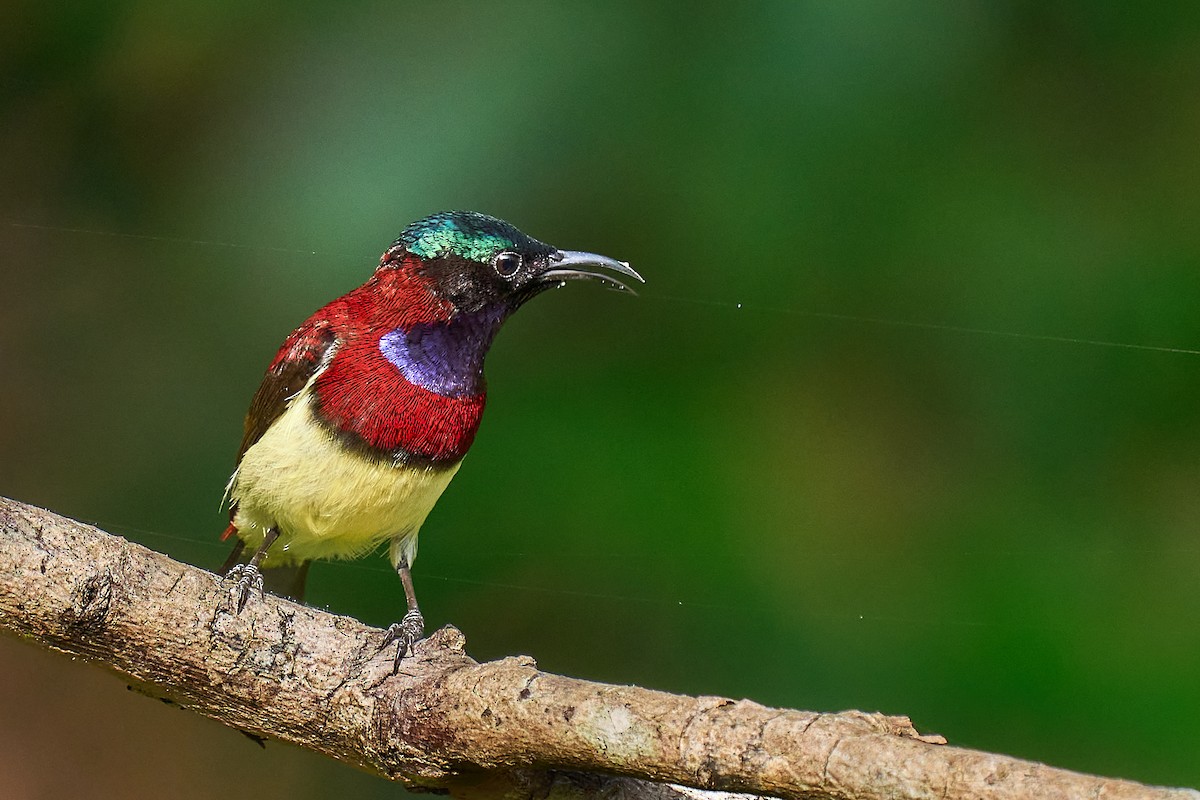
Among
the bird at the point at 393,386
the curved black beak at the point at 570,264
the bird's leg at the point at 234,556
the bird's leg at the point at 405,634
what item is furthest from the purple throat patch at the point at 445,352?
the bird's leg at the point at 234,556

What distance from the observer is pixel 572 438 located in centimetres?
352

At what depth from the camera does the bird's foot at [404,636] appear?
6.75 ft

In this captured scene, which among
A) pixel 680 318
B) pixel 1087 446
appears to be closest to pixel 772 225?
pixel 680 318

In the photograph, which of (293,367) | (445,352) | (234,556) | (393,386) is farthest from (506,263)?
(234,556)

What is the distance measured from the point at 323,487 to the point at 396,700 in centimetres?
46

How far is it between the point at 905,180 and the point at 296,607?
2.15m

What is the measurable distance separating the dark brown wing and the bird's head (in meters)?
0.19

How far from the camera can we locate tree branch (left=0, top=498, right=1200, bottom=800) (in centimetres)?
154

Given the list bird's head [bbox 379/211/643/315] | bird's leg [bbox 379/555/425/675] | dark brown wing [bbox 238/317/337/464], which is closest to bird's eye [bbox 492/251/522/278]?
bird's head [bbox 379/211/643/315]

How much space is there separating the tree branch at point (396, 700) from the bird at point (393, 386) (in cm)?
14

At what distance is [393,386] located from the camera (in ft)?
7.43

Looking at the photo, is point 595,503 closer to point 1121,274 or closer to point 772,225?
point 772,225

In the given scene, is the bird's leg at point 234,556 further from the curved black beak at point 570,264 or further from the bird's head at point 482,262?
the curved black beak at point 570,264

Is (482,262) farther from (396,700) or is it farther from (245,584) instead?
(396,700)
